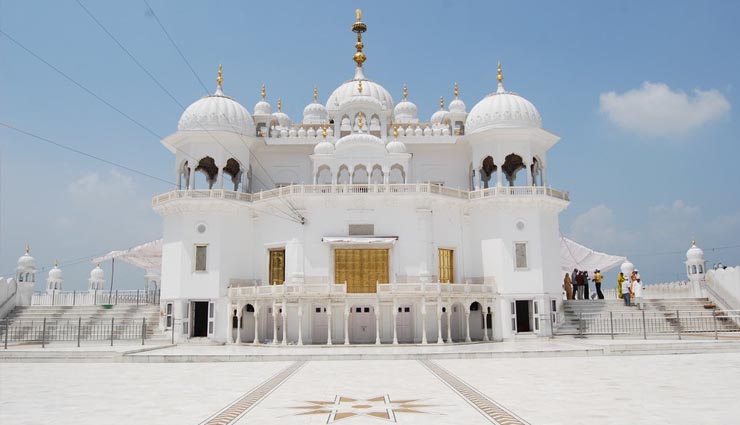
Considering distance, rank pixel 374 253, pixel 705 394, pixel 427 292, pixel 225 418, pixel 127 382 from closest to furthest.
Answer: pixel 225 418
pixel 705 394
pixel 127 382
pixel 427 292
pixel 374 253

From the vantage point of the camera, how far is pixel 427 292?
27891 mm

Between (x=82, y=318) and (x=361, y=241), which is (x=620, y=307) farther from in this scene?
(x=82, y=318)

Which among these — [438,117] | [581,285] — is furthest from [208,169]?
[581,285]

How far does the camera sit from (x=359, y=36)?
39.7m

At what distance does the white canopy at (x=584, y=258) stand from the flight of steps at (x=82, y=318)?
92.3 feet

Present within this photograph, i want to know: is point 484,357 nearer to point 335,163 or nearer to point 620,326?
point 620,326

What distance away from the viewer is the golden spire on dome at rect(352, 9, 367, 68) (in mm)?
39031

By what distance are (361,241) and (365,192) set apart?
2550mm

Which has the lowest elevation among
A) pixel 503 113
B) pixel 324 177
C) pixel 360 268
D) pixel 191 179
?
pixel 360 268

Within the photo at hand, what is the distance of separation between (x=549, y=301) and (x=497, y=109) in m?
10.5

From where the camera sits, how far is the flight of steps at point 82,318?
30.0 m

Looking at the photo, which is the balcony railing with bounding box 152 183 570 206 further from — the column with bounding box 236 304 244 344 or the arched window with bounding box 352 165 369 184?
the column with bounding box 236 304 244 344

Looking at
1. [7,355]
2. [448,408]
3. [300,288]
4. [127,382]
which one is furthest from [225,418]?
[300,288]

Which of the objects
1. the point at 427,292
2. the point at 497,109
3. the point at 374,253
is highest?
the point at 497,109
